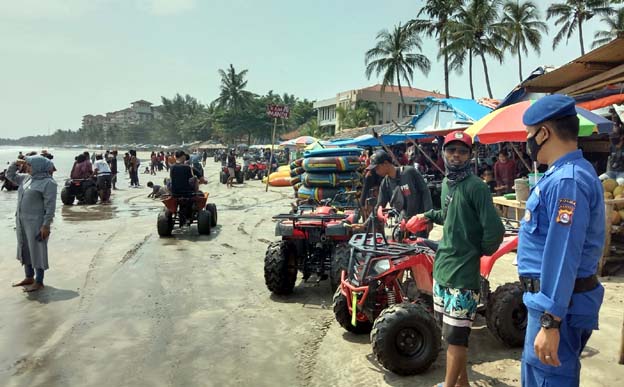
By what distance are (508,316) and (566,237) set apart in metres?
2.43

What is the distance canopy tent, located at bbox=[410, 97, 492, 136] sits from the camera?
15.5 meters

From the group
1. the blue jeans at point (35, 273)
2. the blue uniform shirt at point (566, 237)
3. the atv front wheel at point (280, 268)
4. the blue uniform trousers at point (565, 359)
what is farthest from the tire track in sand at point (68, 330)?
the blue uniform shirt at point (566, 237)

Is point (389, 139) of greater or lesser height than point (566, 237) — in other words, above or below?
above

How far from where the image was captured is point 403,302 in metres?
3.71

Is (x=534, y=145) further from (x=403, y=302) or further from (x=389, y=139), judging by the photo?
(x=389, y=139)

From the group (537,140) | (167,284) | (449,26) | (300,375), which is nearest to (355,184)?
(167,284)

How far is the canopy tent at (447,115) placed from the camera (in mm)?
15461

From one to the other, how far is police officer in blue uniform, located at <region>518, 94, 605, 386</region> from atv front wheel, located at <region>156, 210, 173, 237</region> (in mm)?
8108

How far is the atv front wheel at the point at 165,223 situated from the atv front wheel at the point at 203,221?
0.56 metres

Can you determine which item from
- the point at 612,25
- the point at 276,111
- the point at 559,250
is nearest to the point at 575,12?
the point at 612,25

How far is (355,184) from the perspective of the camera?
28.1 ft

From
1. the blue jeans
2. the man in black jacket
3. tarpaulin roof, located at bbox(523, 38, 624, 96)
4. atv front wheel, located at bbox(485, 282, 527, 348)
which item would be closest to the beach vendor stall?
tarpaulin roof, located at bbox(523, 38, 624, 96)

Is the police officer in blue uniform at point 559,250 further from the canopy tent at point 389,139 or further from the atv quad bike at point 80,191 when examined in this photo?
the atv quad bike at point 80,191

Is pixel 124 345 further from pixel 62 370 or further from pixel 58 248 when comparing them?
pixel 58 248
